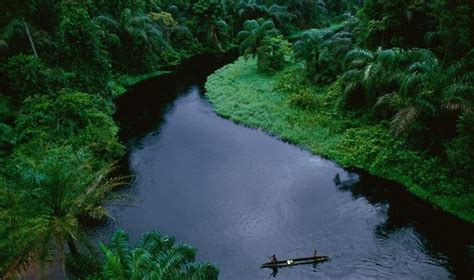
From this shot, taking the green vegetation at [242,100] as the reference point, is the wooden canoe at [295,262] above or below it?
below

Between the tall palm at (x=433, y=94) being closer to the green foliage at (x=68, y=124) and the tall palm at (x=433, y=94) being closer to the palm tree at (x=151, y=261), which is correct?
the palm tree at (x=151, y=261)

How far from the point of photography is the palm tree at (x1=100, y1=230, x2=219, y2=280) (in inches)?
352

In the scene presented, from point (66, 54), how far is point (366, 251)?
20.0 m

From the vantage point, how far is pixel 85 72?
2509 centimetres

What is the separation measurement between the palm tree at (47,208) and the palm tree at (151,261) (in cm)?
134

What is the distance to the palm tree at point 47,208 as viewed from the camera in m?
10.2

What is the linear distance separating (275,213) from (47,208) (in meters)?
7.94

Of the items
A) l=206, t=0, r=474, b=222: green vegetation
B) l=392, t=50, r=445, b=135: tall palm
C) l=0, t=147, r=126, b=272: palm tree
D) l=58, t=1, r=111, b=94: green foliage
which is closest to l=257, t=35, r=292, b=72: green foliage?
l=206, t=0, r=474, b=222: green vegetation

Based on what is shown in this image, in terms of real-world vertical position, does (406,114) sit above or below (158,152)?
above

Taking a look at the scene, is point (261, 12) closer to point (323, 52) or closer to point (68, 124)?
point (323, 52)

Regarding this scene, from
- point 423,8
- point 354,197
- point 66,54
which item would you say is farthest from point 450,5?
point 66,54

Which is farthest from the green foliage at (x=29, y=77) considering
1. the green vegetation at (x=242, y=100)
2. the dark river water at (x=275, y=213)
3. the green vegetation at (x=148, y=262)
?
the green vegetation at (x=148, y=262)

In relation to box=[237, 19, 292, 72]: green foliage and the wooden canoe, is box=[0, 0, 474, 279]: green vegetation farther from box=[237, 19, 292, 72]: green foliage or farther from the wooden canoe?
the wooden canoe

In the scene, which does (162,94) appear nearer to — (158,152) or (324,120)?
(158,152)
